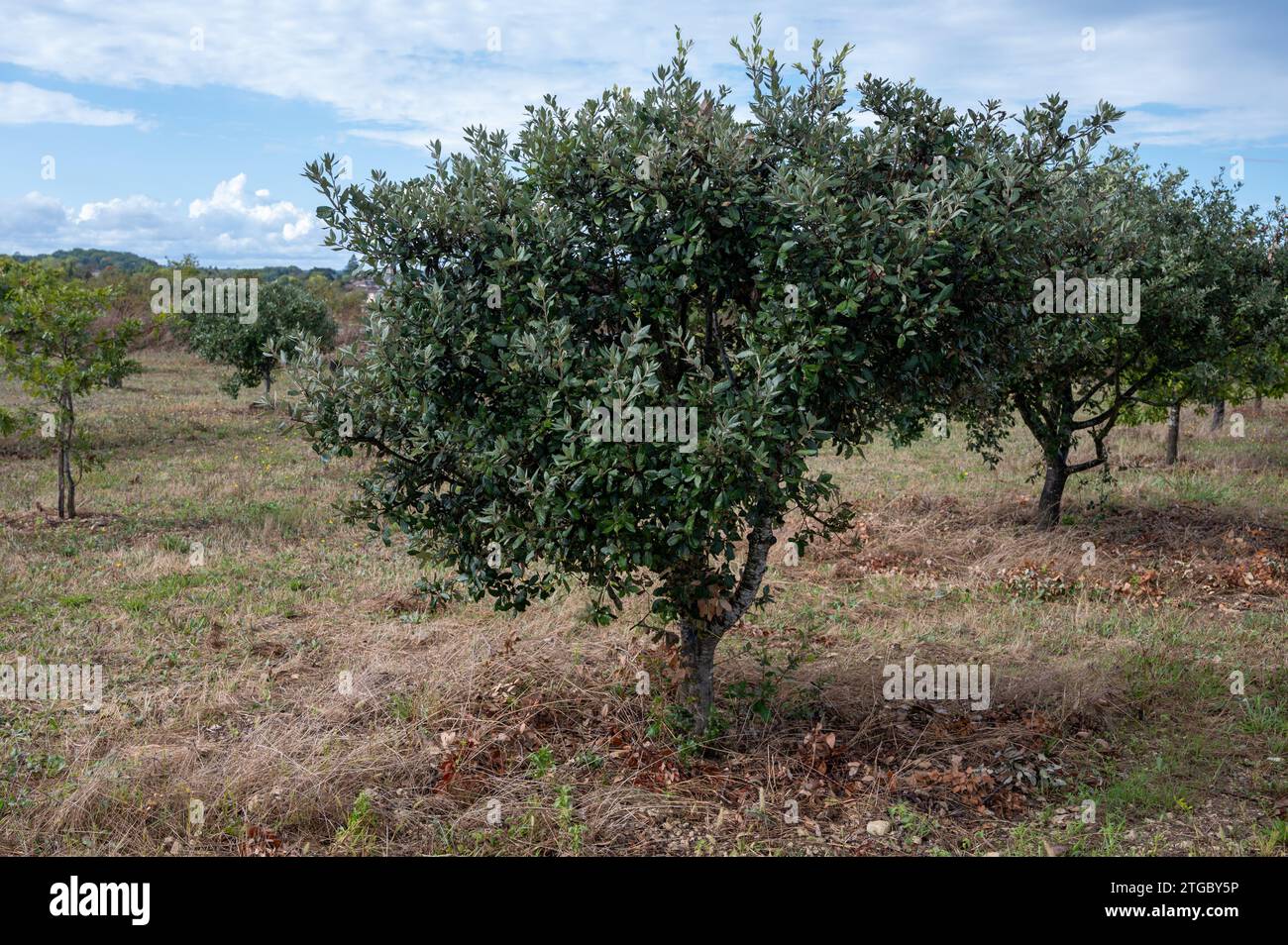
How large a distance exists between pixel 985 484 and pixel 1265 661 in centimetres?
876

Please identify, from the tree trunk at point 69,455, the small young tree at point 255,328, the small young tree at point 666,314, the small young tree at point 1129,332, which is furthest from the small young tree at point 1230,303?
the small young tree at point 255,328

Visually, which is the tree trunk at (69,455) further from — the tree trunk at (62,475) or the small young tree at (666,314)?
the small young tree at (666,314)

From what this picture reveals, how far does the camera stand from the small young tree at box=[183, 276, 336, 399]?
2908 centimetres

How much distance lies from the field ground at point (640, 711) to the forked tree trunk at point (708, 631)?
201 millimetres

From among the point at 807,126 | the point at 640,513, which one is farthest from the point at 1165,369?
the point at 640,513

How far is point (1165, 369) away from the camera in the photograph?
14.3 m

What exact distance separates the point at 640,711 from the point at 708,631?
1.09m

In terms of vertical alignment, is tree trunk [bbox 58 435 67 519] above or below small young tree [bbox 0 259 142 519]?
below

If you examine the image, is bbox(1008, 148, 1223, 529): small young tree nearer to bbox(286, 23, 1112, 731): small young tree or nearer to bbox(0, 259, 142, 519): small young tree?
bbox(286, 23, 1112, 731): small young tree

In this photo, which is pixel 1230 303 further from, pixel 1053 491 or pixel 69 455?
pixel 69 455

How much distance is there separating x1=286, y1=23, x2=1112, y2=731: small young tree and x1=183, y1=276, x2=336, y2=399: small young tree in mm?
21992

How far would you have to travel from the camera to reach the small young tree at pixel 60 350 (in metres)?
15.9

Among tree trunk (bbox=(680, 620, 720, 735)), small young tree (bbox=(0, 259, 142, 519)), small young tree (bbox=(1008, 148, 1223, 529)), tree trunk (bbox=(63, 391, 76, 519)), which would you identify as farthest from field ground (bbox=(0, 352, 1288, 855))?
small young tree (bbox=(0, 259, 142, 519))

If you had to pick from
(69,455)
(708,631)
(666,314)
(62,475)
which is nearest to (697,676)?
(708,631)
